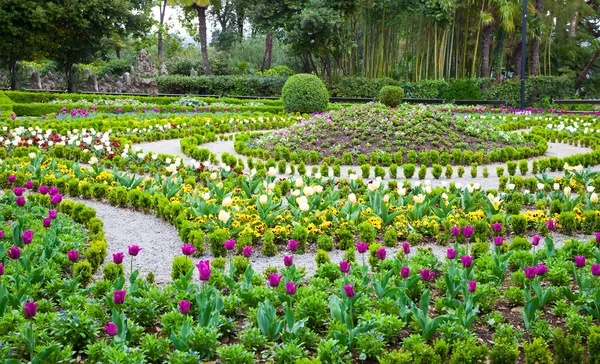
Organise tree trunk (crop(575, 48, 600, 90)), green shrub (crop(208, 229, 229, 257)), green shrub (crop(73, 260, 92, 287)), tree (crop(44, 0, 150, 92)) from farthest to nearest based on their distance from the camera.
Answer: tree trunk (crop(575, 48, 600, 90))
tree (crop(44, 0, 150, 92))
green shrub (crop(208, 229, 229, 257))
green shrub (crop(73, 260, 92, 287))

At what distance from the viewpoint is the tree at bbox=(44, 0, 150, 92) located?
24.4 metres

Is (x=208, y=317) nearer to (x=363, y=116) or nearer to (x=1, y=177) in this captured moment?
(x=1, y=177)

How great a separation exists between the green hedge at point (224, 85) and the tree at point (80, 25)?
3.13 meters

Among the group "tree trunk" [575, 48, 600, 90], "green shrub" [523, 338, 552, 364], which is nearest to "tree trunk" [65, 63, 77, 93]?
"tree trunk" [575, 48, 600, 90]

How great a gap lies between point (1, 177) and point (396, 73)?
22.6m

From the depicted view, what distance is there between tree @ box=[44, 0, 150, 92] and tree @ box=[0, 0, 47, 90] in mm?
414

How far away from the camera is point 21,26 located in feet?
79.5

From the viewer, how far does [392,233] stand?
17.4ft

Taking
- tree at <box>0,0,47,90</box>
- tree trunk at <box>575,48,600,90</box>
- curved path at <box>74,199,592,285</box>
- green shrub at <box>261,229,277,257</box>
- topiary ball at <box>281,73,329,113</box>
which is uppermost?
tree at <box>0,0,47,90</box>

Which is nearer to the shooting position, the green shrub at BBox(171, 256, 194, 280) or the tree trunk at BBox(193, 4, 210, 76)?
the green shrub at BBox(171, 256, 194, 280)

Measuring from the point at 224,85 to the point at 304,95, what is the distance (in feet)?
32.9

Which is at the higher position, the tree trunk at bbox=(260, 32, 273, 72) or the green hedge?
the tree trunk at bbox=(260, 32, 273, 72)

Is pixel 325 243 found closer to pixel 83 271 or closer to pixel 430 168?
pixel 83 271

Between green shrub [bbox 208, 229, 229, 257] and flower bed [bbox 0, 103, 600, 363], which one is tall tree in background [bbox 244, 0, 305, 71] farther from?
green shrub [bbox 208, 229, 229, 257]
